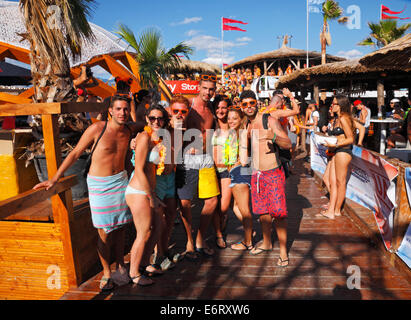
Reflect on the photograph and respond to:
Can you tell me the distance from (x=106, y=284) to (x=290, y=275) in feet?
6.33

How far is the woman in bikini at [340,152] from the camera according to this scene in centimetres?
449

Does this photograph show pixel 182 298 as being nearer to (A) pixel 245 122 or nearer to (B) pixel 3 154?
(A) pixel 245 122

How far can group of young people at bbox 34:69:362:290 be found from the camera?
2.86m

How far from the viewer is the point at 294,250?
3672mm

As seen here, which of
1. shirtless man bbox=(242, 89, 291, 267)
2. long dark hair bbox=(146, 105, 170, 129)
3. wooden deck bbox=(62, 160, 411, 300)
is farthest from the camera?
shirtless man bbox=(242, 89, 291, 267)

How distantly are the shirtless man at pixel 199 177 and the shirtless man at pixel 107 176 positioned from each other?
735mm

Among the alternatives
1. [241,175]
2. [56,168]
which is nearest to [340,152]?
[241,175]

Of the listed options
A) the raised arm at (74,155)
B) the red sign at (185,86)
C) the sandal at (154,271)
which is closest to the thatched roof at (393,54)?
the raised arm at (74,155)

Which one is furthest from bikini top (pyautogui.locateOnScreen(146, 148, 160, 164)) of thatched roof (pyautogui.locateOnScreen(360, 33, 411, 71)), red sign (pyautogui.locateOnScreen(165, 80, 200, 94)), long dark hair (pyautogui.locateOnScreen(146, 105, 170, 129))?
red sign (pyautogui.locateOnScreen(165, 80, 200, 94))

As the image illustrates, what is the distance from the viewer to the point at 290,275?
3094 millimetres

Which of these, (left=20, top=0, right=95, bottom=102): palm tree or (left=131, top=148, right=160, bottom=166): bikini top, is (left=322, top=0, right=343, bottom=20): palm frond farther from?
(left=131, top=148, right=160, bottom=166): bikini top

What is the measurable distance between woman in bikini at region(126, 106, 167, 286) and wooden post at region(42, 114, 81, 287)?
60cm

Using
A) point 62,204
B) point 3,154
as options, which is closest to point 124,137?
point 62,204

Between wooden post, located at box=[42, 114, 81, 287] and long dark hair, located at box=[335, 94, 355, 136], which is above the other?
long dark hair, located at box=[335, 94, 355, 136]
